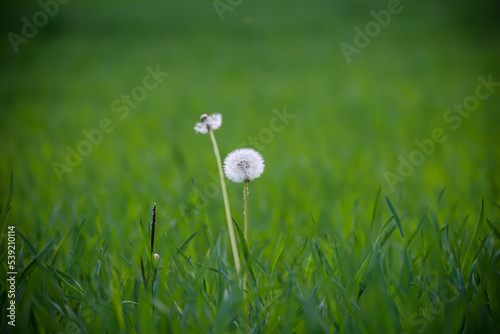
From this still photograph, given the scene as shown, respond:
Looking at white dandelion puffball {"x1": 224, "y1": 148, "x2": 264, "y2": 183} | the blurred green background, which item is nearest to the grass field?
the blurred green background

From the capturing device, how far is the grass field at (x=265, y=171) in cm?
93

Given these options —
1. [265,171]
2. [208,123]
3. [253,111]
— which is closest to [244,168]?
[208,123]

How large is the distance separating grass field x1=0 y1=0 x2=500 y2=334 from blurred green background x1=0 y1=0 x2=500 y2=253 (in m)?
0.02

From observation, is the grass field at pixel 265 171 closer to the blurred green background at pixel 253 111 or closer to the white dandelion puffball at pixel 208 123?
the blurred green background at pixel 253 111

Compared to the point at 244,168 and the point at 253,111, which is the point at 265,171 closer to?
the point at 253,111

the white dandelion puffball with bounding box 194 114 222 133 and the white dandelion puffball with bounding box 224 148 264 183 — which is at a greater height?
the white dandelion puffball with bounding box 194 114 222 133

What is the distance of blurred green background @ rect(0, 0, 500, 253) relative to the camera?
2.24m

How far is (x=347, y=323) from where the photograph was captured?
0.87 meters

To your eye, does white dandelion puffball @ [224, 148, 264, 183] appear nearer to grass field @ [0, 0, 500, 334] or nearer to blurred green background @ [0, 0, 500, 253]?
grass field @ [0, 0, 500, 334]

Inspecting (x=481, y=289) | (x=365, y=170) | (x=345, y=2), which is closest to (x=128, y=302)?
(x=481, y=289)

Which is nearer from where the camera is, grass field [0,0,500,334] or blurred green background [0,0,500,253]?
grass field [0,0,500,334]

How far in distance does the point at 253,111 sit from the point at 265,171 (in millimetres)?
1541

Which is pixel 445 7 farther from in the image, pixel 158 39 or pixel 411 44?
pixel 158 39

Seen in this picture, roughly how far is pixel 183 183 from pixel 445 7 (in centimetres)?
852
